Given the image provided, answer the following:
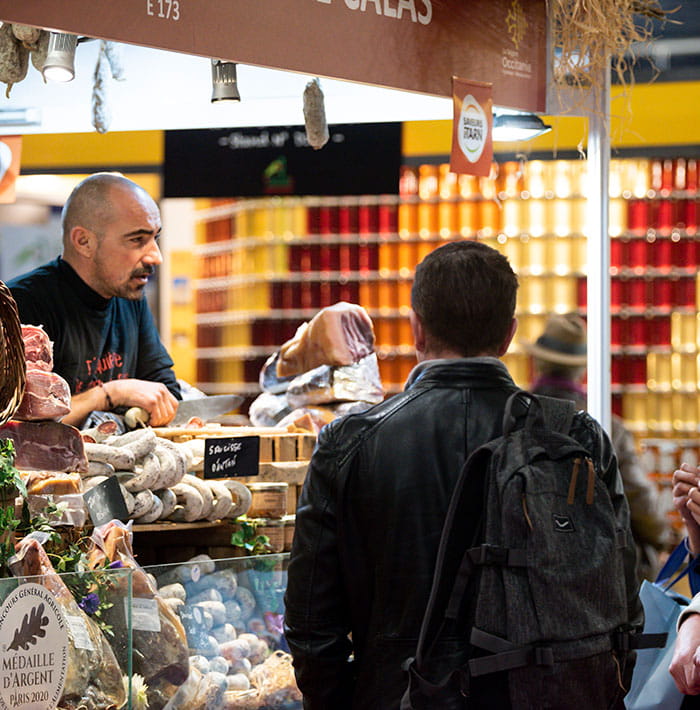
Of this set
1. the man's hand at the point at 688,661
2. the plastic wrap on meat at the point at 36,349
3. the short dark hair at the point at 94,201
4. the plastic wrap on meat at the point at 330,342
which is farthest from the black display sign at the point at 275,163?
the man's hand at the point at 688,661

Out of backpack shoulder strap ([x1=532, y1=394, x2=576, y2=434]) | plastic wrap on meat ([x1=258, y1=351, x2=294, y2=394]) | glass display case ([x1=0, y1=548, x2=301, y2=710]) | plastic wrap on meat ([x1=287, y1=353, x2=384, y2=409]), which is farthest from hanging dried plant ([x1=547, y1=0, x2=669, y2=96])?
glass display case ([x1=0, y1=548, x2=301, y2=710])

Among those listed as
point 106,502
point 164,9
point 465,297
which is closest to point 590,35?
point 164,9

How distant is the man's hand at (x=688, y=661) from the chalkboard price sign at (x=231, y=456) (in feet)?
3.50

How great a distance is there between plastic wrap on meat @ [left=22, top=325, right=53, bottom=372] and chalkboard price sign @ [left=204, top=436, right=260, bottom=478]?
407 millimetres

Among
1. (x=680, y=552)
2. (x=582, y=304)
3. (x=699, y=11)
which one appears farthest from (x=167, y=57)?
(x=582, y=304)

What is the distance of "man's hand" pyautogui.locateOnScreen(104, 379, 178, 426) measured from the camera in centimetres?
303

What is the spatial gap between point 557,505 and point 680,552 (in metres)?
0.90

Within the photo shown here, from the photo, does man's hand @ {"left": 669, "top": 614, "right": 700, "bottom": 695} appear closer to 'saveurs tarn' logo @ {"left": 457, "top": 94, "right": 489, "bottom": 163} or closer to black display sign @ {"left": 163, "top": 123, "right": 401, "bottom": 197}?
'saveurs tarn' logo @ {"left": 457, "top": 94, "right": 489, "bottom": 163}

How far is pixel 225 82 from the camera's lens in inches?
123

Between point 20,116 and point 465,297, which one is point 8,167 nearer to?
point 20,116

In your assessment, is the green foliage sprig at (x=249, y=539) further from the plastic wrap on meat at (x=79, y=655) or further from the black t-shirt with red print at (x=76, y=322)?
the black t-shirt with red print at (x=76, y=322)

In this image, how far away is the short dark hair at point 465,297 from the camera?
1.96m

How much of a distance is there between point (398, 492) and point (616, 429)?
7.60ft

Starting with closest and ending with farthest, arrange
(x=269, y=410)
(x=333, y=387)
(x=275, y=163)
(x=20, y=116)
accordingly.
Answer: (x=333, y=387), (x=269, y=410), (x=20, y=116), (x=275, y=163)
